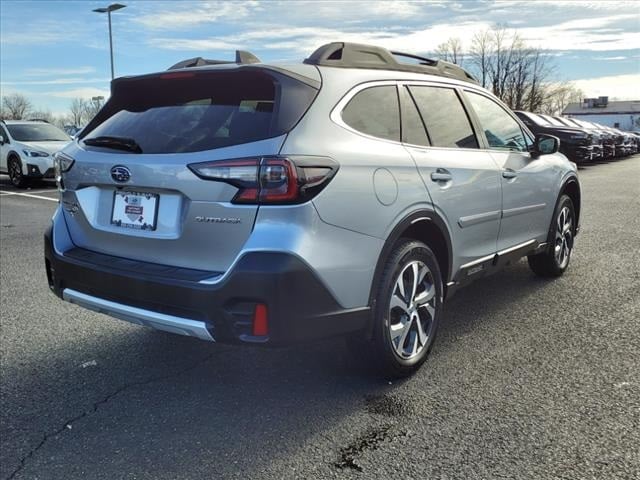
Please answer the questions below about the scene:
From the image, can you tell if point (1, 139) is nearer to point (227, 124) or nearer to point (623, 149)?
point (227, 124)

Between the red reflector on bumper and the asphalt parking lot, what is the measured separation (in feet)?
1.78

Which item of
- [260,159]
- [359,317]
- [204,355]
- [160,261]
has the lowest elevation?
[204,355]

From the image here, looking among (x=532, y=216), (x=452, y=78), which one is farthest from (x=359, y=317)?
(x=532, y=216)

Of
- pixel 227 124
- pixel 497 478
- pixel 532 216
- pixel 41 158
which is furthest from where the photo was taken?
pixel 41 158

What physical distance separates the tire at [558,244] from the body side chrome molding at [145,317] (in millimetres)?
3582

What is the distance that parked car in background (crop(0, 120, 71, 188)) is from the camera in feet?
48.2

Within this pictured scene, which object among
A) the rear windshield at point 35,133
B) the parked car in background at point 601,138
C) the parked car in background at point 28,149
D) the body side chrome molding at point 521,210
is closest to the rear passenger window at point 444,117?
the body side chrome molding at point 521,210

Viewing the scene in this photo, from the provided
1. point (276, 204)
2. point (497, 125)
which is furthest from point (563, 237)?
point (276, 204)

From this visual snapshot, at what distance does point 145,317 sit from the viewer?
2936 mm

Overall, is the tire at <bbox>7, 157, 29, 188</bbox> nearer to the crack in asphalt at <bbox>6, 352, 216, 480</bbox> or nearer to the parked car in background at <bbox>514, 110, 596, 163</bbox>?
the crack in asphalt at <bbox>6, 352, 216, 480</bbox>

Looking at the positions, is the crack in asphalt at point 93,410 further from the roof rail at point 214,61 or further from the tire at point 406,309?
the roof rail at point 214,61

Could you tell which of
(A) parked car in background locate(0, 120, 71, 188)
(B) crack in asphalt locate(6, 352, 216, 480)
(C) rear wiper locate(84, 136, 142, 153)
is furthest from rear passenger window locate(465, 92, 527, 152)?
(A) parked car in background locate(0, 120, 71, 188)

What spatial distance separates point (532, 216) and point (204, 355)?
110 inches

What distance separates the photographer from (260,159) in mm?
2680
